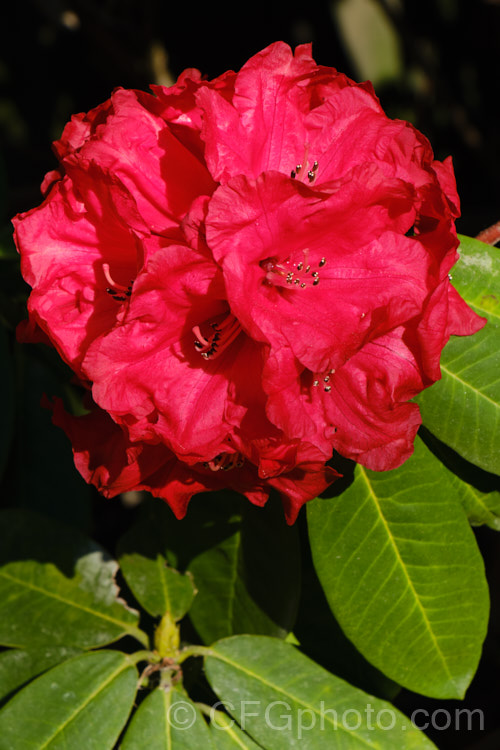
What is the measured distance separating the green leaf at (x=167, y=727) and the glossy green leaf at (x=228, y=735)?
55mm

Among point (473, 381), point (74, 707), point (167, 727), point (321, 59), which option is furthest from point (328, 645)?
point (321, 59)

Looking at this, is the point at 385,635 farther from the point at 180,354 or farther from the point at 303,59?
the point at 303,59

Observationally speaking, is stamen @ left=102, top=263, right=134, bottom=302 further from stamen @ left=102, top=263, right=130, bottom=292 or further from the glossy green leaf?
the glossy green leaf

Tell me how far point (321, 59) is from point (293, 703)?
2.83 metres

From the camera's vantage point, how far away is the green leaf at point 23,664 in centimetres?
119

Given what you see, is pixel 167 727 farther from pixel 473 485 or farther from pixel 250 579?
pixel 473 485

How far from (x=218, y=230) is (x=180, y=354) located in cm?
19

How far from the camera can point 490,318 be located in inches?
41.5

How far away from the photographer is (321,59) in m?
3.26

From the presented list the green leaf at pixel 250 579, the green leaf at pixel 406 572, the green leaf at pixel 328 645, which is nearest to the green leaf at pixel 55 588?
the green leaf at pixel 250 579

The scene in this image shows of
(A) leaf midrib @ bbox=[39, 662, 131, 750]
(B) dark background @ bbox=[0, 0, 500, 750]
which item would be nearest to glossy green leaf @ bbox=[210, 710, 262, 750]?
(A) leaf midrib @ bbox=[39, 662, 131, 750]

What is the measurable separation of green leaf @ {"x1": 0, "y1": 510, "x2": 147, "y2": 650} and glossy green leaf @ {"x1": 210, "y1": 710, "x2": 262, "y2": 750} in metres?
0.19

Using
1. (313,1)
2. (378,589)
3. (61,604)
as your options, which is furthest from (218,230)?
(313,1)

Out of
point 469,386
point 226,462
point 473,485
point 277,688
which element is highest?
point 226,462
